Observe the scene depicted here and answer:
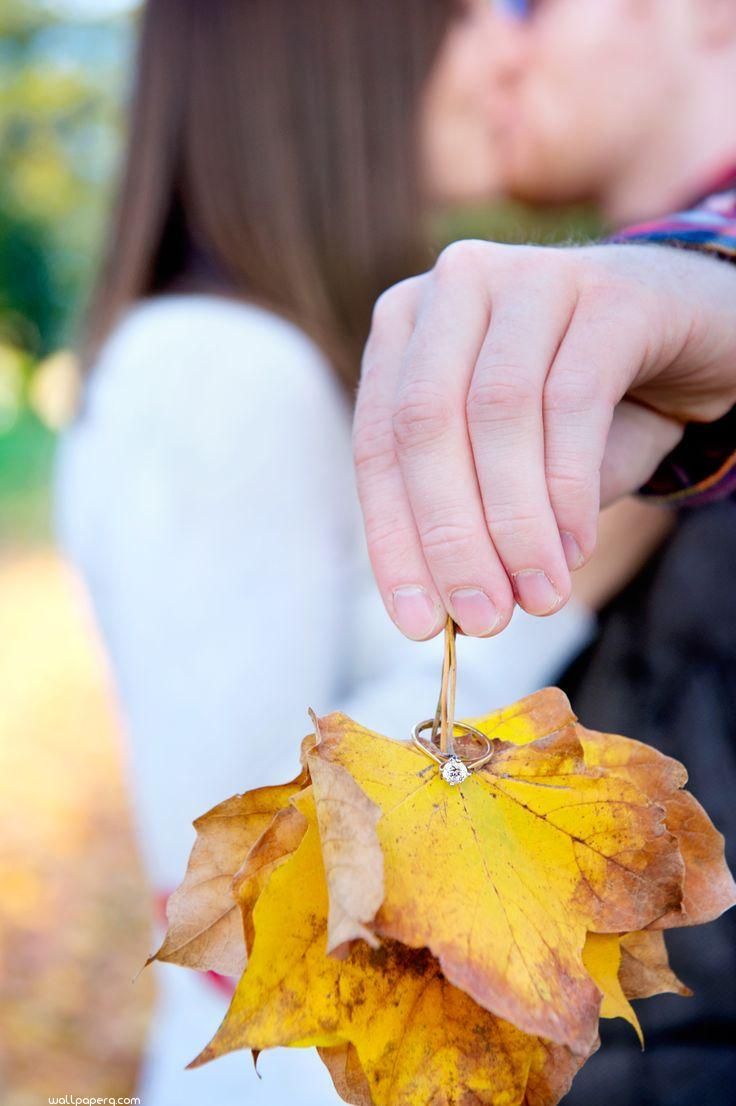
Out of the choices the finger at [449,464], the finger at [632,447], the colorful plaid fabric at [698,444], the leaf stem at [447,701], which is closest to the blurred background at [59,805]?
the colorful plaid fabric at [698,444]

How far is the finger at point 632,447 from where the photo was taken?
0.58 m

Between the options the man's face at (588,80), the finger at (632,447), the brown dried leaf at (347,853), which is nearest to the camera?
the brown dried leaf at (347,853)

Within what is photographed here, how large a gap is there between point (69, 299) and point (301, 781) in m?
13.2

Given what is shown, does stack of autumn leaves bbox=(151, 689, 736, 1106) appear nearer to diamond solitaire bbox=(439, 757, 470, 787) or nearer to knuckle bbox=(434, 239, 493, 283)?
diamond solitaire bbox=(439, 757, 470, 787)

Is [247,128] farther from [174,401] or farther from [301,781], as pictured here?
[301,781]

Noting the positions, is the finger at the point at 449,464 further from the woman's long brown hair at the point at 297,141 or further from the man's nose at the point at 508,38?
the man's nose at the point at 508,38

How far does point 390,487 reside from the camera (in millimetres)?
491

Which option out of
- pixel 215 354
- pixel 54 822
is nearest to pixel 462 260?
pixel 215 354

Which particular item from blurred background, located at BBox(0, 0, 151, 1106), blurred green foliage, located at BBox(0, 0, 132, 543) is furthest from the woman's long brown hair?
blurred green foliage, located at BBox(0, 0, 132, 543)

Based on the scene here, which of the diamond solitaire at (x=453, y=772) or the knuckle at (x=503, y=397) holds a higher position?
the knuckle at (x=503, y=397)

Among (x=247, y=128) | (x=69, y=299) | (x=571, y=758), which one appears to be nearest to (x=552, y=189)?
(x=247, y=128)

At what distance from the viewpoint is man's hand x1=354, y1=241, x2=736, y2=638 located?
0.44m

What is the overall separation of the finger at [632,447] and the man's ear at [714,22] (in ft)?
3.31

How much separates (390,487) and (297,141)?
38.9 inches
